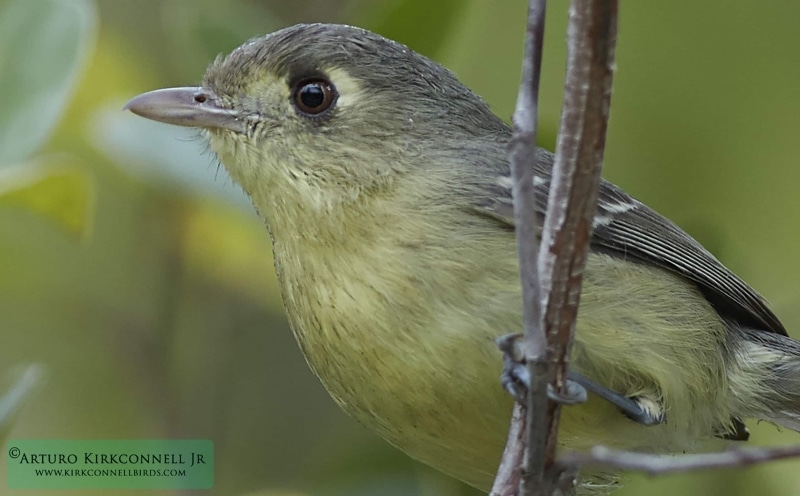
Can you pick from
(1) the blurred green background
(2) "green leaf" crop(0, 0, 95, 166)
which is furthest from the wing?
(2) "green leaf" crop(0, 0, 95, 166)

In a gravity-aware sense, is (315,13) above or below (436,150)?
above

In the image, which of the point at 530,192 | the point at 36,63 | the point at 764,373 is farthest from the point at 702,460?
the point at 36,63

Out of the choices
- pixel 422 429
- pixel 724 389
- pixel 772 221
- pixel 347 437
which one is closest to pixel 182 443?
pixel 347 437

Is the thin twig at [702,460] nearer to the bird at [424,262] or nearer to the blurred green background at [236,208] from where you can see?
the bird at [424,262]

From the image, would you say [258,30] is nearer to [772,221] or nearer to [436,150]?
[436,150]

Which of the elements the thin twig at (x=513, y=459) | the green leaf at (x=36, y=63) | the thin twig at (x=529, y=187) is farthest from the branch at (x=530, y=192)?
the green leaf at (x=36, y=63)

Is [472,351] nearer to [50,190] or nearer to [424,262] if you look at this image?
[424,262]

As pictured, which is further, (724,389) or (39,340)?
(39,340)
